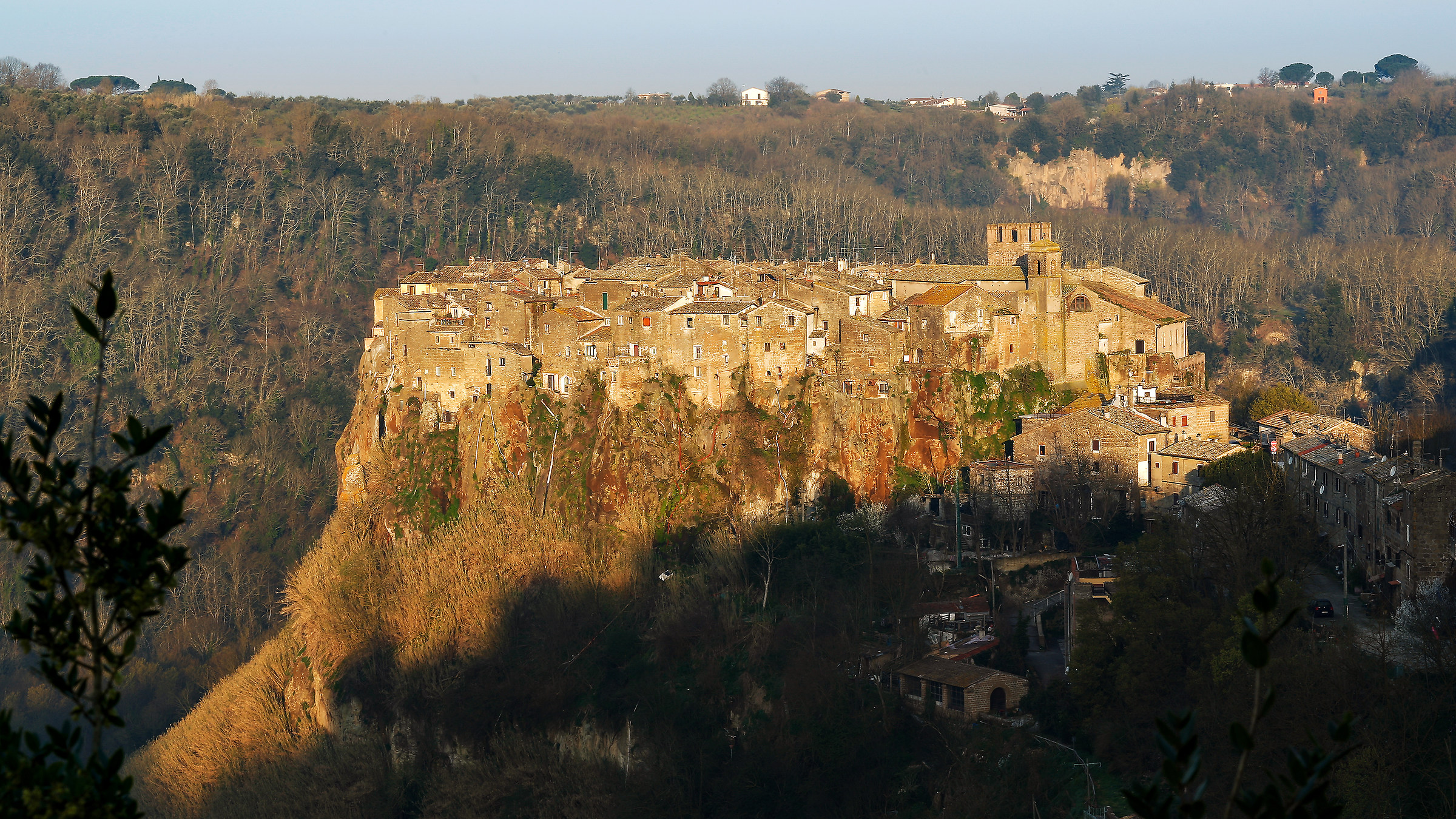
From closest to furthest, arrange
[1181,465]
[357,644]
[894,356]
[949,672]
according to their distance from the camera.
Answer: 1. [949,672]
2. [1181,465]
3. [357,644]
4. [894,356]

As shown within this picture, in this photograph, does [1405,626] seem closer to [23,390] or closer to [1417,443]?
[1417,443]

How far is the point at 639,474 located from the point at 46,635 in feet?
131

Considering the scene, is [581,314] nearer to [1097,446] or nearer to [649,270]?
[649,270]

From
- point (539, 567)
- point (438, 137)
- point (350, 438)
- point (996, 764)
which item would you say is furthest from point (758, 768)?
point (438, 137)

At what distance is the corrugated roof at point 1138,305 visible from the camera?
5381 centimetres

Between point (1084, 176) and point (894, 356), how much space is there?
347 ft

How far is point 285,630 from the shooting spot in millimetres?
55844

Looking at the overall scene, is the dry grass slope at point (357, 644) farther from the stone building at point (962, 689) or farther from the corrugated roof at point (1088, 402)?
the corrugated roof at point (1088, 402)

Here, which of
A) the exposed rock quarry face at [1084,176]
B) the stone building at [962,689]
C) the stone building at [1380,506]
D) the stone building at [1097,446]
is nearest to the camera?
the stone building at [1380,506]

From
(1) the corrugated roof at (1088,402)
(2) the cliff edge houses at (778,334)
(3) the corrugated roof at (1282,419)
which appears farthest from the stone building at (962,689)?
(3) the corrugated roof at (1282,419)

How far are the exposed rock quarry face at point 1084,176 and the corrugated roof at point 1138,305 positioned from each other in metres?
93.7

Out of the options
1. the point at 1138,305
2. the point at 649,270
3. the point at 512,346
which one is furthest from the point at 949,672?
the point at 649,270

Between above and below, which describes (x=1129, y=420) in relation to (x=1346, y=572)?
above

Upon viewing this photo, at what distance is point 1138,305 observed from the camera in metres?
55.2
